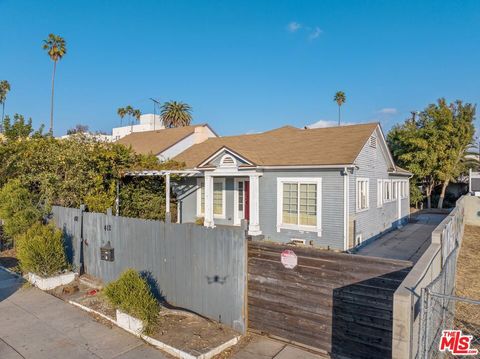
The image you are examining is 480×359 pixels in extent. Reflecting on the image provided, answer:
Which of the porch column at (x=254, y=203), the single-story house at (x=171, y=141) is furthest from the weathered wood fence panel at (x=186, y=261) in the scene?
the single-story house at (x=171, y=141)

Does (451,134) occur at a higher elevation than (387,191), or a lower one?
higher

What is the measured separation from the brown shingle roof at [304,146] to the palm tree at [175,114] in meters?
34.9

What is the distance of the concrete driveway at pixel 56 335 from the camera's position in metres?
5.40

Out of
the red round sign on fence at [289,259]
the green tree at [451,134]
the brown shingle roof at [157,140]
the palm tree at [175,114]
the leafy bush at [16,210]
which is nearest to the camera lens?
the red round sign on fence at [289,259]

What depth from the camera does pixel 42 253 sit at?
855 centimetres

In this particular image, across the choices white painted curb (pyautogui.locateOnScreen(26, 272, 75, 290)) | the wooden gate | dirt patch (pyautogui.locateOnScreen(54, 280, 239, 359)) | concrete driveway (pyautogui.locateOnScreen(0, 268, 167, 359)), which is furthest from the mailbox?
the wooden gate

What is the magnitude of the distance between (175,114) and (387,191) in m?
40.1

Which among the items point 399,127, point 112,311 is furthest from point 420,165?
point 112,311

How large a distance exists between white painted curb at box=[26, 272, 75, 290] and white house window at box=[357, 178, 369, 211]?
1078 centimetres

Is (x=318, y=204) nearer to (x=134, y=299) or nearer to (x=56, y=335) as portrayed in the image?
(x=134, y=299)

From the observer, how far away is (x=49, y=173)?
37.3 feet

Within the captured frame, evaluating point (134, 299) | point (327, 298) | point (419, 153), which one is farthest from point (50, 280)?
point (419, 153)

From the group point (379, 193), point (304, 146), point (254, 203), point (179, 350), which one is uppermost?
point (304, 146)

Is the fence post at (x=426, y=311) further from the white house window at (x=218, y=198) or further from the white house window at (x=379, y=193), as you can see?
the white house window at (x=379, y=193)
